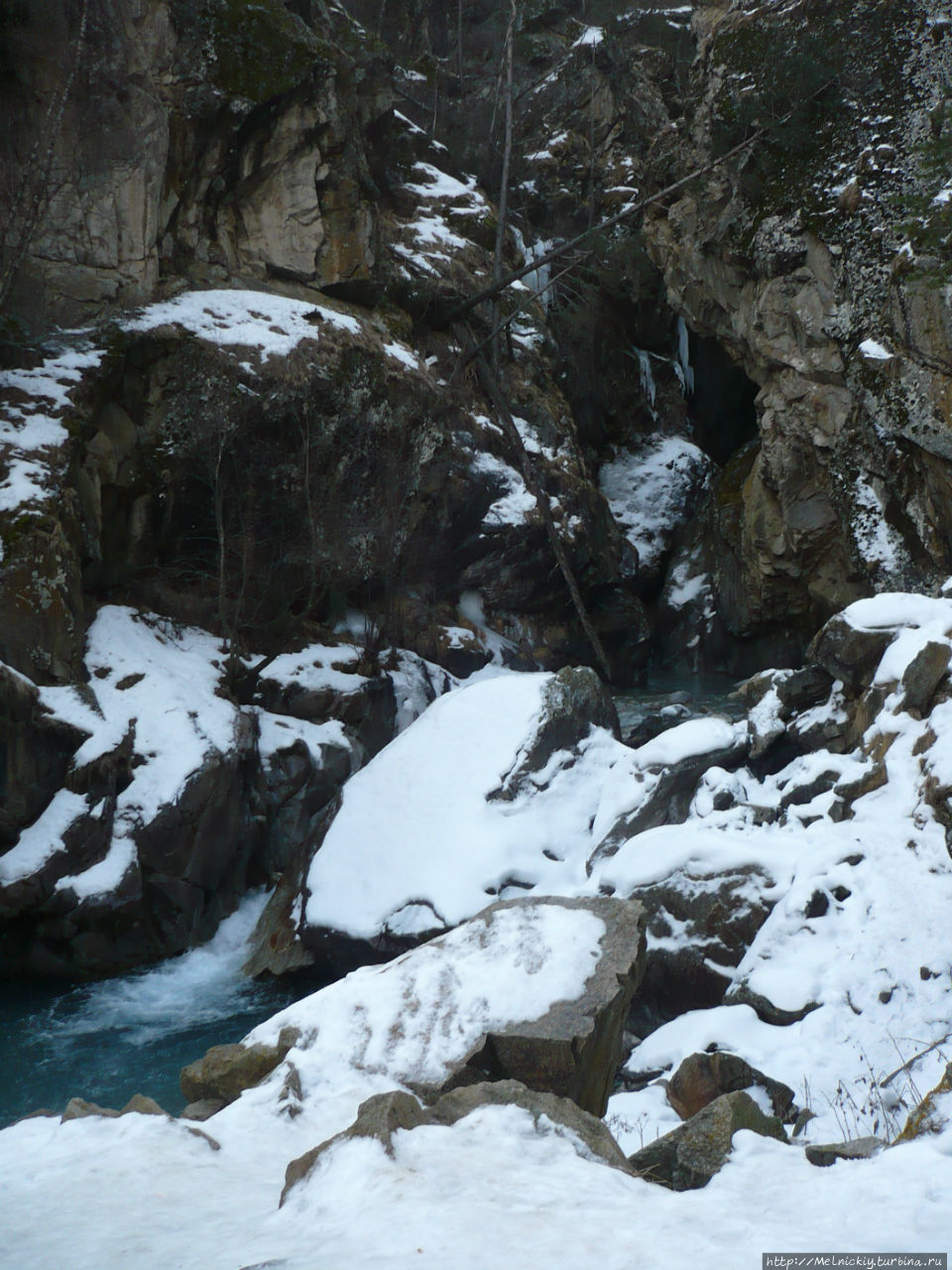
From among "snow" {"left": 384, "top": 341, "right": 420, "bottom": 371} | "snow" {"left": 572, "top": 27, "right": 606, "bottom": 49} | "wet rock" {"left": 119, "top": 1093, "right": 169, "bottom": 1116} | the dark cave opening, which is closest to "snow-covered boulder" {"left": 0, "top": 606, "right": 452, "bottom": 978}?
"wet rock" {"left": 119, "top": 1093, "right": 169, "bottom": 1116}

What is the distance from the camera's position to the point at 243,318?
15320mm

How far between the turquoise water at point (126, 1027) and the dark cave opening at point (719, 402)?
62.0ft

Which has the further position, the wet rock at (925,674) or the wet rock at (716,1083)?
the wet rock at (925,674)

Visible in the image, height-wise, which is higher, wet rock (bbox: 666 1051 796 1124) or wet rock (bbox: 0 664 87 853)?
wet rock (bbox: 0 664 87 853)

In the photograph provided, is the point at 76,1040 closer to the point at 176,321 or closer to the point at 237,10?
the point at 176,321

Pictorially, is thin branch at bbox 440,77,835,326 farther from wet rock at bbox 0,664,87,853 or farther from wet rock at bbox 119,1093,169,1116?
wet rock at bbox 119,1093,169,1116

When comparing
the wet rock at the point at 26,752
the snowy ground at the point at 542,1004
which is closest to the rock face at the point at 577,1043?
the snowy ground at the point at 542,1004

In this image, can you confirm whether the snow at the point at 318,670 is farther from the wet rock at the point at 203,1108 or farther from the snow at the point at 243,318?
the wet rock at the point at 203,1108

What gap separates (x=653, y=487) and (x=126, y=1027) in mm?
18821

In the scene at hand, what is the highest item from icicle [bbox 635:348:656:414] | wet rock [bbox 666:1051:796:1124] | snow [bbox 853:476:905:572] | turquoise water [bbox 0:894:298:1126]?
icicle [bbox 635:348:656:414]

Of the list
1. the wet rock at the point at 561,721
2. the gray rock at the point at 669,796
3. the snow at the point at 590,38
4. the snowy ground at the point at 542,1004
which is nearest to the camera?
the snowy ground at the point at 542,1004

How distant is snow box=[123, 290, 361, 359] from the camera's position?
14.6 meters

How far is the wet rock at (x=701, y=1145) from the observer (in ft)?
9.87

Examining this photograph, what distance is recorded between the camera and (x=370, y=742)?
13.5m
